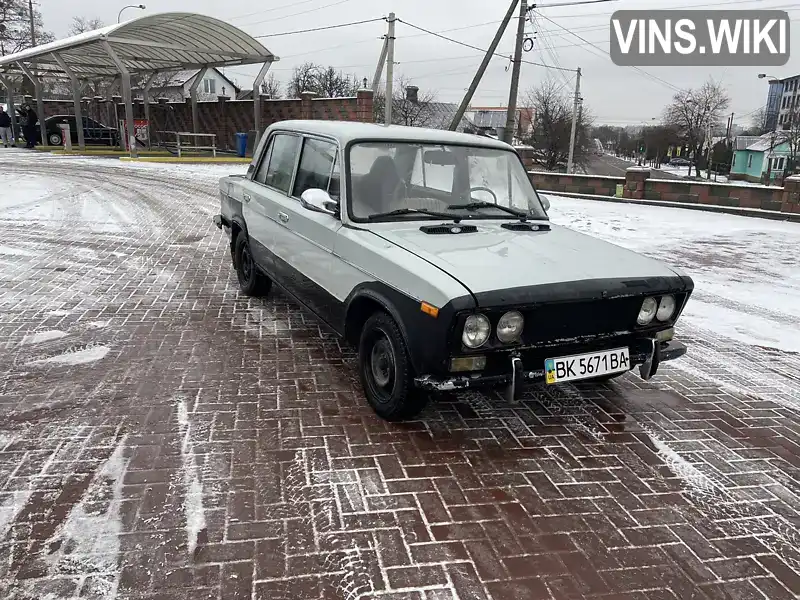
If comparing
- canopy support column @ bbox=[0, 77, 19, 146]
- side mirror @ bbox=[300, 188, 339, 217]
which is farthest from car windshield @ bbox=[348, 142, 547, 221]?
canopy support column @ bbox=[0, 77, 19, 146]

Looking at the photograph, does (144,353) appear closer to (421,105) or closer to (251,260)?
(251,260)

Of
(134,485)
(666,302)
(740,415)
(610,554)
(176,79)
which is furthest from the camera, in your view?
(176,79)

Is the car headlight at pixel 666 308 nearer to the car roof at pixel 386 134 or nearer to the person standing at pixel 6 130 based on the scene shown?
the car roof at pixel 386 134

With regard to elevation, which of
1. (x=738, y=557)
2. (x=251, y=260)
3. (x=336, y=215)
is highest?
(x=336, y=215)

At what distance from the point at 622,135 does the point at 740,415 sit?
11362 centimetres

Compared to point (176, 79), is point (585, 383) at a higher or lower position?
lower

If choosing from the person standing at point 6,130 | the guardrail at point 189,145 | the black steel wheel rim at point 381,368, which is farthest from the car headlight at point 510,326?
the person standing at point 6,130

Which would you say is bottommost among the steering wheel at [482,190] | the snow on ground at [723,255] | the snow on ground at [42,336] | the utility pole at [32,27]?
the snow on ground at [42,336]

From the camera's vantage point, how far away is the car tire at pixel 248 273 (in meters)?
6.30

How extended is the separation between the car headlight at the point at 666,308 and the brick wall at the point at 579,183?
525 inches

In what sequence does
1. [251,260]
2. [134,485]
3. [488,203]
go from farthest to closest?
[251,260], [488,203], [134,485]

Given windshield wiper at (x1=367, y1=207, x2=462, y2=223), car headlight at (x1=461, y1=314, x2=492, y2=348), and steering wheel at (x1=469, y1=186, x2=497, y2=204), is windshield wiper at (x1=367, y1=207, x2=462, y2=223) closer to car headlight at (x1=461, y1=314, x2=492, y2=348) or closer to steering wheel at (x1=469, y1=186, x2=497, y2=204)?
steering wheel at (x1=469, y1=186, x2=497, y2=204)

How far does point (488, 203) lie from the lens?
459 centimetres

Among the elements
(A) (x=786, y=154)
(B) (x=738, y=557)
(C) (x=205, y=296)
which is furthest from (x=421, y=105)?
(B) (x=738, y=557)
